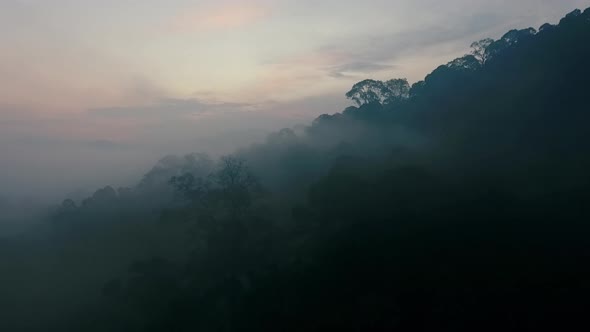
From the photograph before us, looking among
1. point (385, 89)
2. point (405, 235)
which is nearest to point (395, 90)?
point (385, 89)

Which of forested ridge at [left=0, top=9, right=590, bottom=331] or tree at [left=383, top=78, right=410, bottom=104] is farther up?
tree at [left=383, top=78, right=410, bottom=104]

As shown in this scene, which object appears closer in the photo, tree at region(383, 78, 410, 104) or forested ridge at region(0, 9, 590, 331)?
forested ridge at region(0, 9, 590, 331)

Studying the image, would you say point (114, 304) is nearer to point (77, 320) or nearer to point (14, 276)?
point (77, 320)

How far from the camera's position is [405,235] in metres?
41.8

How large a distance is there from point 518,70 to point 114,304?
78.7 meters

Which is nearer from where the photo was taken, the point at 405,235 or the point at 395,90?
the point at 405,235

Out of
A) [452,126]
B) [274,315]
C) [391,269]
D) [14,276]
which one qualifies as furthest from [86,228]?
[452,126]

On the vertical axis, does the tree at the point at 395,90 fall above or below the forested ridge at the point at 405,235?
above

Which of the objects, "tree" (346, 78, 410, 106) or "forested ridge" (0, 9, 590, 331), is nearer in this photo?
"forested ridge" (0, 9, 590, 331)

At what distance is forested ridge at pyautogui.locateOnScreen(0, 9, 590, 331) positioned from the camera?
112 feet

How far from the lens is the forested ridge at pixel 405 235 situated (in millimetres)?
34188

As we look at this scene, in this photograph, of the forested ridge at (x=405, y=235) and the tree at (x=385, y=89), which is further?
the tree at (x=385, y=89)

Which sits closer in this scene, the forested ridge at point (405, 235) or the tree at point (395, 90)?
the forested ridge at point (405, 235)

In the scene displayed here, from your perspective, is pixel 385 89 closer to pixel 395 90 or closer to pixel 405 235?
pixel 395 90
